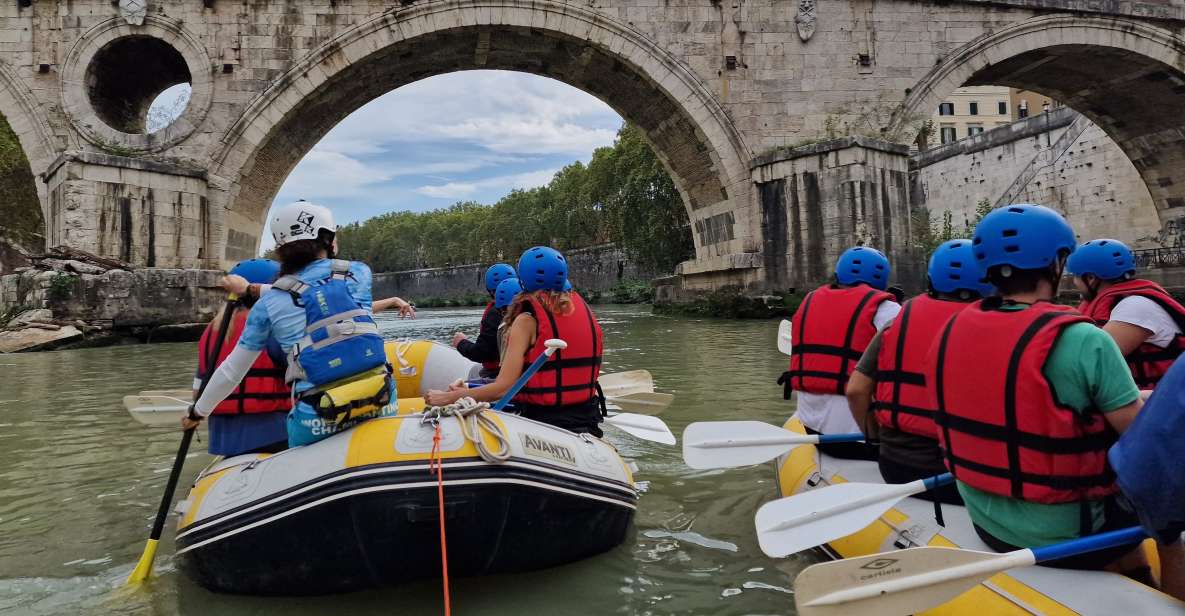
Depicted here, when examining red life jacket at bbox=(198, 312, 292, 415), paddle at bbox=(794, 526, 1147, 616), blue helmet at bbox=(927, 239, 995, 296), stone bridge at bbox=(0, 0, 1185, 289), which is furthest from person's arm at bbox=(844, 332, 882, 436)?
stone bridge at bbox=(0, 0, 1185, 289)

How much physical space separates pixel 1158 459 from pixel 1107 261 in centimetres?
240

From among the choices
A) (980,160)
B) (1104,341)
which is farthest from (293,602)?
(980,160)

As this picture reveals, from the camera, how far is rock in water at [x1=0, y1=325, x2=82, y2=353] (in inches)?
444

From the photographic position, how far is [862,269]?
3.41 meters

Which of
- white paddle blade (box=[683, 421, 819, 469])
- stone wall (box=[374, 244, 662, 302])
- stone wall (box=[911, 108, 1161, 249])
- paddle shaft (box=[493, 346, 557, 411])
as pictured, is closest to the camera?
white paddle blade (box=[683, 421, 819, 469])

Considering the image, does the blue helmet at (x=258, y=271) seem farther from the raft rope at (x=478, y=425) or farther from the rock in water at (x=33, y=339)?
the rock in water at (x=33, y=339)

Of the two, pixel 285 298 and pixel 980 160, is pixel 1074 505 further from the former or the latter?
pixel 980 160

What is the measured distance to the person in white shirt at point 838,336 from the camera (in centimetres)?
330

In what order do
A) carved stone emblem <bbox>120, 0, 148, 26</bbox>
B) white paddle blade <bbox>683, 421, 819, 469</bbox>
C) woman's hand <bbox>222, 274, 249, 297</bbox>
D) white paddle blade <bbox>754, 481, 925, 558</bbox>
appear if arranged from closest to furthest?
white paddle blade <bbox>754, 481, 925, 558</bbox> → woman's hand <bbox>222, 274, 249, 297</bbox> → white paddle blade <bbox>683, 421, 819, 469</bbox> → carved stone emblem <bbox>120, 0, 148, 26</bbox>

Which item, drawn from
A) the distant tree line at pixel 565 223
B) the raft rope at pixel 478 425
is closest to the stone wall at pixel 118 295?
the distant tree line at pixel 565 223

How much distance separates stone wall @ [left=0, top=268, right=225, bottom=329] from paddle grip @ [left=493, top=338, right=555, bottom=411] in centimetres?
1148

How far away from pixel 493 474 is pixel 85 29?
45.7ft

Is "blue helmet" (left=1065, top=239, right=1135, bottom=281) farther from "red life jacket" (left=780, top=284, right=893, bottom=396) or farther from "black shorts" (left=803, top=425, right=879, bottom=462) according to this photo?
"black shorts" (left=803, top=425, right=879, bottom=462)

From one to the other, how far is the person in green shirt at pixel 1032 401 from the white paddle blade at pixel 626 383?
125 inches
